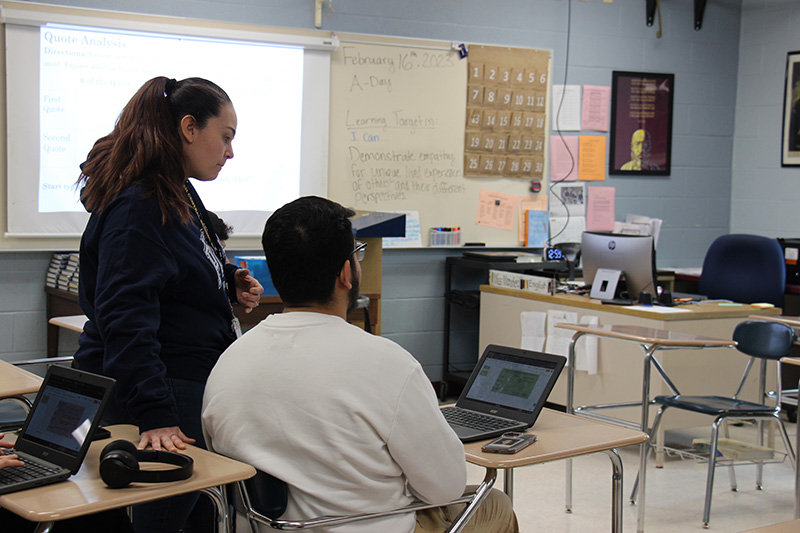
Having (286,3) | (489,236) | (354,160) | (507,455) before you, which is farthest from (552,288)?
(507,455)

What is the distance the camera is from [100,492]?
139 cm

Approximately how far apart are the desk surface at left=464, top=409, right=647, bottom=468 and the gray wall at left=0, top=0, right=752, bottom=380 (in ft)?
10.6

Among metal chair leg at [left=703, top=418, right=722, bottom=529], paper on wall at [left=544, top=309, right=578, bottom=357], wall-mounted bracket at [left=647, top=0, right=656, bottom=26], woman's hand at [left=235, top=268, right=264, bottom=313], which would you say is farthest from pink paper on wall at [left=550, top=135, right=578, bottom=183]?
woman's hand at [left=235, top=268, right=264, bottom=313]

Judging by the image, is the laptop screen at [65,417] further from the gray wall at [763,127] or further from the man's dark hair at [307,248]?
the gray wall at [763,127]

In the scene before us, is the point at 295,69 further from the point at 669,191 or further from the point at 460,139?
the point at 669,191

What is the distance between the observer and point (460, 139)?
5332 mm

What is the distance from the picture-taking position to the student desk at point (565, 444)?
1.75 m

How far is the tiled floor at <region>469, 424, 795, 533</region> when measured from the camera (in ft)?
10.9

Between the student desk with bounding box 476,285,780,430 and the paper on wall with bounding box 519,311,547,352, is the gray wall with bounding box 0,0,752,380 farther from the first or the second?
the student desk with bounding box 476,285,780,430

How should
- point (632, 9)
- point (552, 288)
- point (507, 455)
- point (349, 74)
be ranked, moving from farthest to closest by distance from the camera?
point (632, 9)
point (349, 74)
point (552, 288)
point (507, 455)

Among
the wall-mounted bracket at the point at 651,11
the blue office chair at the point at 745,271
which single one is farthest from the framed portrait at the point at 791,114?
the blue office chair at the point at 745,271

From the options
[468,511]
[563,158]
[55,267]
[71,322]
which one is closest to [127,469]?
[468,511]

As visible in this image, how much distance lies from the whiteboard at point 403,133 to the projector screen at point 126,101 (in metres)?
0.15

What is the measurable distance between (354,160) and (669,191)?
241 cm
